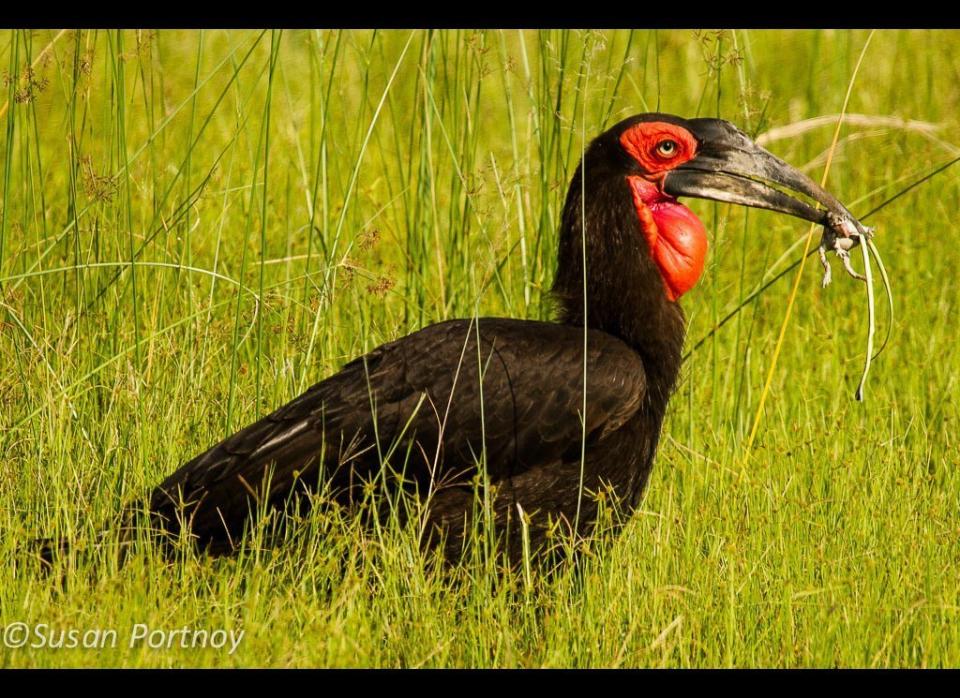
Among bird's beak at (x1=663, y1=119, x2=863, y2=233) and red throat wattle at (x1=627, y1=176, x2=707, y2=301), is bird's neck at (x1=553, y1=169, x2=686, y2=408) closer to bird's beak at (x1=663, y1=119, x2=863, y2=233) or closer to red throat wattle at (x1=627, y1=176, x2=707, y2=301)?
red throat wattle at (x1=627, y1=176, x2=707, y2=301)

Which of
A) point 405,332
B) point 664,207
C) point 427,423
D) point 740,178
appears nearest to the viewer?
point 427,423

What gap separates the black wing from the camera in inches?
145

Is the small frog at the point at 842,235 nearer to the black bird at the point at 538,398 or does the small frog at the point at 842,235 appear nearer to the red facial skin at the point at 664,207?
the black bird at the point at 538,398

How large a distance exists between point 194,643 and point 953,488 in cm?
232

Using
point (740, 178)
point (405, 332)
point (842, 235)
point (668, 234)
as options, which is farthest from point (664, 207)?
point (405, 332)

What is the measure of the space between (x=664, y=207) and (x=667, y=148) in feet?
0.55

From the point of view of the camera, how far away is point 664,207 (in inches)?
160

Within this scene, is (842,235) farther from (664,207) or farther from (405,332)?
(405,332)

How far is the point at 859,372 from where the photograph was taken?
17.3 ft

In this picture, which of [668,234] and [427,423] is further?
[668,234]

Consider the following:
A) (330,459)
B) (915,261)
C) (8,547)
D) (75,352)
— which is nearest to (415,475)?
(330,459)

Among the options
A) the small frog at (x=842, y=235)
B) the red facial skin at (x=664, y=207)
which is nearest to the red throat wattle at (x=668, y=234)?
the red facial skin at (x=664, y=207)

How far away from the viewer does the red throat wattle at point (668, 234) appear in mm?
4023

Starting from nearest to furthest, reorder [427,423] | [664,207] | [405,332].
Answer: [427,423]
[664,207]
[405,332]
